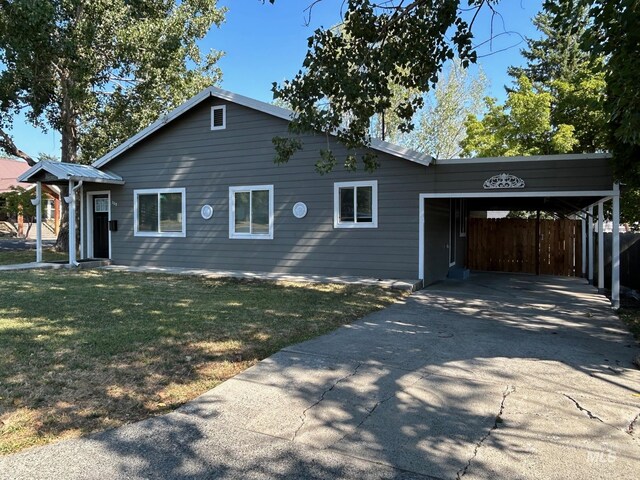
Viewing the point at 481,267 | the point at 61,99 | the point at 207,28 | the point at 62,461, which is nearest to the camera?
the point at 62,461

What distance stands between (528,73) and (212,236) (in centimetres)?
2327

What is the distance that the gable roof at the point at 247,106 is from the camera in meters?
10.1

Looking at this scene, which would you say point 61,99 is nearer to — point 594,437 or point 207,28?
point 207,28

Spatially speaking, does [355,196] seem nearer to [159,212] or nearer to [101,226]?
[159,212]

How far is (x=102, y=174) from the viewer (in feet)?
44.8

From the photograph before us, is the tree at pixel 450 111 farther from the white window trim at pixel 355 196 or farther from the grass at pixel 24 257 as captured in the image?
the grass at pixel 24 257

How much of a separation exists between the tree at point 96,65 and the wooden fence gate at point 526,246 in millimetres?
12302

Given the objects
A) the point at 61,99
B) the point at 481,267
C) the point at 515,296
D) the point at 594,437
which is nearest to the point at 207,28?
the point at 61,99

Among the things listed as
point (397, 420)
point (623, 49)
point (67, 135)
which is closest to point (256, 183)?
point (623, 49)

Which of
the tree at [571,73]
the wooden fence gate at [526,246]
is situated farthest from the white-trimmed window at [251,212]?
the wooden fence gate at [526,246]

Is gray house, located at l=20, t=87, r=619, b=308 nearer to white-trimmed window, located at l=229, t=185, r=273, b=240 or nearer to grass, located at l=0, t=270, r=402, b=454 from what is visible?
white-trimmed window, located at l=229, t=185, r=273, b=240

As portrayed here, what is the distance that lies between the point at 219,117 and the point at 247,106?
1054mm

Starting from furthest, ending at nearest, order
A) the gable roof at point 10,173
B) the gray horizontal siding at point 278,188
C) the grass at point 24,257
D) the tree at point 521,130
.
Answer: the gable roof at point 10,173 → the tree at point 521,130 → the grass at point 24,257 → the gray horizontal siding at point 278,188

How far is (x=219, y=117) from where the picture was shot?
1279 cm
